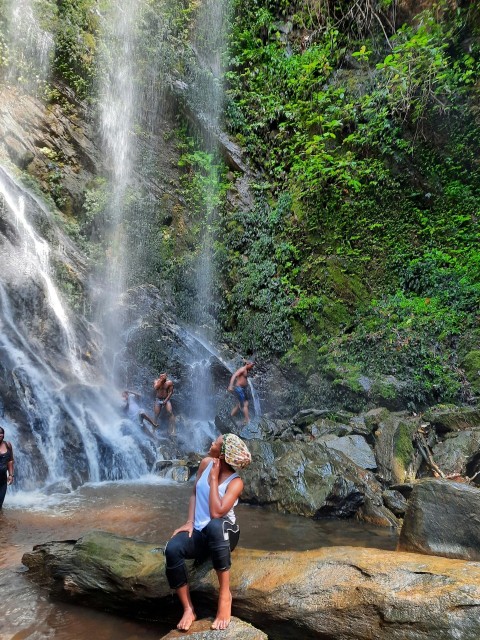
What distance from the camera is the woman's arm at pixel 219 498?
124 inches

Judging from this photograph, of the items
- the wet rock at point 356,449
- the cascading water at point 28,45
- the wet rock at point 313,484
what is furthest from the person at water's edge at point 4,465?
the cascading water at point 28,45

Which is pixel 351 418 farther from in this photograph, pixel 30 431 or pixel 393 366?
pixel 30 431

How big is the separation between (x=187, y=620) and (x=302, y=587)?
812 millimetres

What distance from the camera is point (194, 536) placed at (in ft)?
10.7

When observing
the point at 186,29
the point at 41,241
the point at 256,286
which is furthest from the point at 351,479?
the point at 186,29

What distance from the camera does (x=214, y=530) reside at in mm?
3121

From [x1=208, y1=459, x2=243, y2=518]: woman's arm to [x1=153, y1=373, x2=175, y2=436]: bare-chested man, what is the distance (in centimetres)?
785

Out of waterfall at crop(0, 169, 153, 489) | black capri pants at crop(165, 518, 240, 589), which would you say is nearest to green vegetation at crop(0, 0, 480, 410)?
waterfall at crop(0, 169, 153, 489)

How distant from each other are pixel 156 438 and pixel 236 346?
4.37m

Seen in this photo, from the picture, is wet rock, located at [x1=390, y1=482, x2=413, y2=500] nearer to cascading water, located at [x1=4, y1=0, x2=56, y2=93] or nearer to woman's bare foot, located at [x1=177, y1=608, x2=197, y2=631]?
woman's bare foot, located at [x1=177, y1=608, x2=197, y2=631]

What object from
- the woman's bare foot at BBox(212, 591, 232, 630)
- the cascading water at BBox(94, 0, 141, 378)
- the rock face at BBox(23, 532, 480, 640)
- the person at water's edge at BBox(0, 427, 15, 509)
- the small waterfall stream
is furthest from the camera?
the cascading water at BBox(94, 0, 141, 378)

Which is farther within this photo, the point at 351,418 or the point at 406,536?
the point at 351,418

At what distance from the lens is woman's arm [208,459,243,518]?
3.16 m

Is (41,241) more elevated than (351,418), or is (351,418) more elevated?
(41,241)
